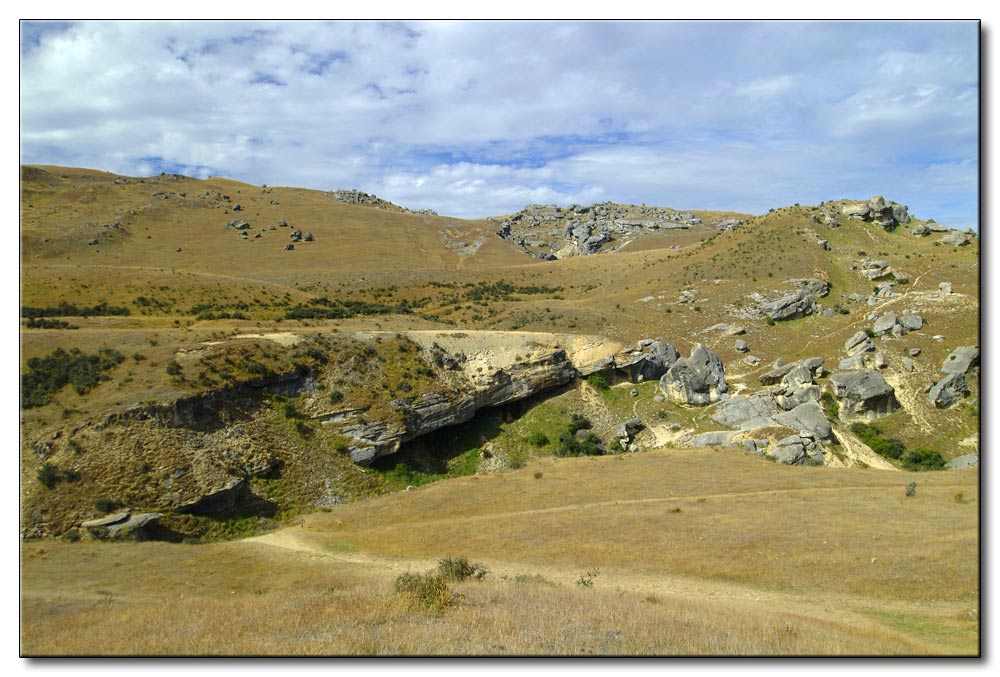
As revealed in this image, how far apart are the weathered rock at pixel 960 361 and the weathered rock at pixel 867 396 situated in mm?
4701

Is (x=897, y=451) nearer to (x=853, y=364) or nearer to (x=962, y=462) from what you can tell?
(x=962, y=462)

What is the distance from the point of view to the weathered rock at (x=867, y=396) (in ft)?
134

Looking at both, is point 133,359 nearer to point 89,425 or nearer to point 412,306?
point 89,425

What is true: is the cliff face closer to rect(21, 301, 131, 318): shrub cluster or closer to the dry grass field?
the dry grass field

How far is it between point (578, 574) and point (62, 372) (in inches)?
1149

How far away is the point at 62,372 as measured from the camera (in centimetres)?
2881

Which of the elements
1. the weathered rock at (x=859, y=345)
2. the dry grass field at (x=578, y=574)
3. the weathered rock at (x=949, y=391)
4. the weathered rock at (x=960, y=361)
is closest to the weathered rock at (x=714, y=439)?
the dry grass field at (x=578, y=574)

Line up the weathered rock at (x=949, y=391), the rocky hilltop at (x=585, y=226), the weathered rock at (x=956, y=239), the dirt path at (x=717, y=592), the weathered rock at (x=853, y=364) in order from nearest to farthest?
the dirt path at (x=717, y=592)
the weathered rock at (x=949, y=391)
the weathered rock at (x=853, y=364)
the weathered rock at (x=956, y=239)
the rocky hilltop at (x=585, y=226)

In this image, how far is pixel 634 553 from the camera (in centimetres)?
1992

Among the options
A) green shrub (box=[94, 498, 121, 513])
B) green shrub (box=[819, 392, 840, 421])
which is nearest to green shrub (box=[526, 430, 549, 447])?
green shrub (box=[819, 392, 840, 421])

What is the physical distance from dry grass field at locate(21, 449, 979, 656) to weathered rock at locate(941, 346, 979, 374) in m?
16.4

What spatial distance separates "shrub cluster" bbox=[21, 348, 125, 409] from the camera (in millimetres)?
27141

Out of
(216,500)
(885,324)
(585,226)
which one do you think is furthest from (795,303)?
(585,226)

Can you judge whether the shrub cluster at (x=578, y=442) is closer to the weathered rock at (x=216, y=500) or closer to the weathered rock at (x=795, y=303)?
the weathered rock at (x=216, y=500)
